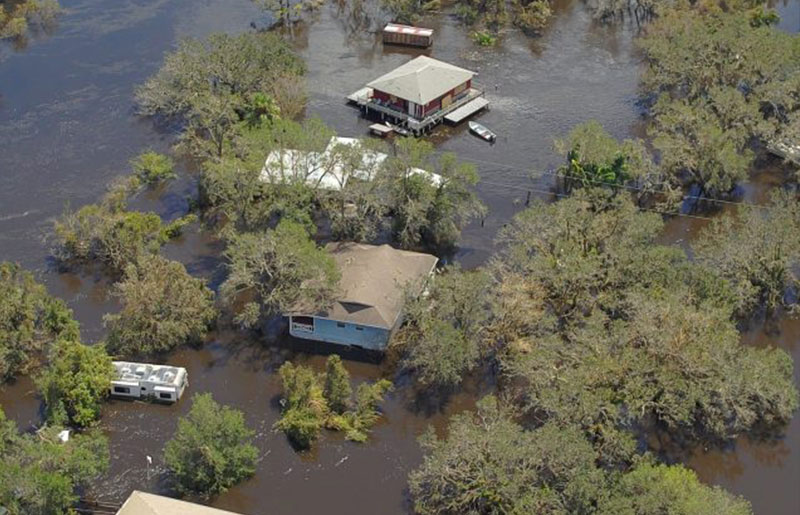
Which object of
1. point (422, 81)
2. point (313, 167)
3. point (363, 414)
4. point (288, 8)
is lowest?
point (363, 414)

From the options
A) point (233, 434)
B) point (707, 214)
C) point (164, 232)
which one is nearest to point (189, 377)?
point (233, 434)

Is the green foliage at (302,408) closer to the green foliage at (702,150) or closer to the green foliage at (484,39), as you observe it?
the green foliage at (702,150)

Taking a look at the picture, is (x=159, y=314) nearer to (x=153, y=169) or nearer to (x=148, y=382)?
(x=148, y=382)

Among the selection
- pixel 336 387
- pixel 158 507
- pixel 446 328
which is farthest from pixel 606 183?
pixel 158 507

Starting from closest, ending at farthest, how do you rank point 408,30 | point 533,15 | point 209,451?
1. point 209,451
2. point 408,30
3. point 533,15

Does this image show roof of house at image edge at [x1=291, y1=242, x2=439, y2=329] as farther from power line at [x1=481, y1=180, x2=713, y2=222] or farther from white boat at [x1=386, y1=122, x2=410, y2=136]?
white boat at [x1=386, y1=122, x2=410, y2=136]

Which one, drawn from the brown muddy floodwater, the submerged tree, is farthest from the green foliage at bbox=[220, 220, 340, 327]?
the submerged tree

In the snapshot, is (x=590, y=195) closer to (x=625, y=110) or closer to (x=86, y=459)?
(x=625, y=110)
